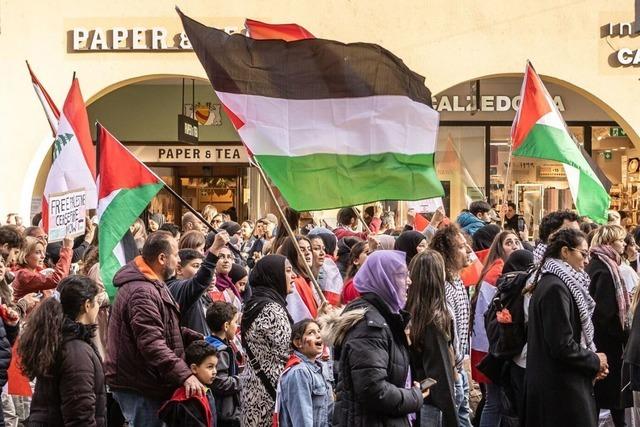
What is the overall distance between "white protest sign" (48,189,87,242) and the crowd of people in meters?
0.27

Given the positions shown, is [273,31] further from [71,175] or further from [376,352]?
[376,352]

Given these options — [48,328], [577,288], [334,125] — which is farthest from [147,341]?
[577,288]

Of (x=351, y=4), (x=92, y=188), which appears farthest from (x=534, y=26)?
(x=92, y=188)

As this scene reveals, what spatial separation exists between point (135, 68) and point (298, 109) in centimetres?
1288

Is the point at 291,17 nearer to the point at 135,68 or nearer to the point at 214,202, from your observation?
the point at 135,68

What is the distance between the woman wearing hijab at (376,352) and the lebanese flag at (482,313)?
3072 mm

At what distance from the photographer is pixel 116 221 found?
8867mm

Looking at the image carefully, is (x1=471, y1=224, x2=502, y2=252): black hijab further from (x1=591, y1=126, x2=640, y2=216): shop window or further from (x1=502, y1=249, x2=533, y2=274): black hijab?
(x1=591, y1=126, x2=640, y2=216): shop window

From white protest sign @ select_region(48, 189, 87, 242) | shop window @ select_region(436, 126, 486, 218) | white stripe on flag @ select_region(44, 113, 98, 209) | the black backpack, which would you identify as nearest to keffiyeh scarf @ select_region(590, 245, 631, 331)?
the black backpack

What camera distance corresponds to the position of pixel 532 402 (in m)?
8.16

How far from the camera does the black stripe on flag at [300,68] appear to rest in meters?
8.57

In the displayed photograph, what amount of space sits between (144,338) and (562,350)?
8.79 ft

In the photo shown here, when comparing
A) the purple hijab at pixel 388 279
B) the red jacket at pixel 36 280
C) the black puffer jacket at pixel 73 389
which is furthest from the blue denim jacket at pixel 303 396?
the red jacket at pixel 36 280

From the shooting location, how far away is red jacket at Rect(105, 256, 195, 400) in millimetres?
7574
